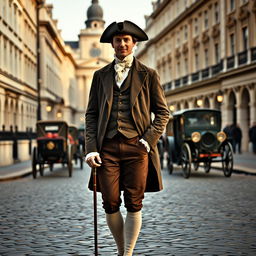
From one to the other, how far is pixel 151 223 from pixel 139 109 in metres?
3.59

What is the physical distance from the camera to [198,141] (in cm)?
1764

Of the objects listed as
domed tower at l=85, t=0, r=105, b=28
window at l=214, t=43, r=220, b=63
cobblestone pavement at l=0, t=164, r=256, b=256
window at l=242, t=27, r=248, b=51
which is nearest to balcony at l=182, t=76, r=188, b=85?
window at l=214, t=43, r=220, b=63

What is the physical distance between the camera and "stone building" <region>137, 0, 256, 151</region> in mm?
37000

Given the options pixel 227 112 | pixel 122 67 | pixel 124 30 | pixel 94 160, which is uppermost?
pixel 227 112

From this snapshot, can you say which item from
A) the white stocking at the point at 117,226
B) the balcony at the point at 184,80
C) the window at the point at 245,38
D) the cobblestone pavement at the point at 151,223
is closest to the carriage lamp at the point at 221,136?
the cobblestone pavement at the point at 151,223

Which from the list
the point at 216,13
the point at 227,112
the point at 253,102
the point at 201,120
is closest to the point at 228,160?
the point at 201,120

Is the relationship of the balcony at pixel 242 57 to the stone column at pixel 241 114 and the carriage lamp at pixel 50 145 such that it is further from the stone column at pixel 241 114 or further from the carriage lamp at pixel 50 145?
the carriage lamp at pixel 50 145

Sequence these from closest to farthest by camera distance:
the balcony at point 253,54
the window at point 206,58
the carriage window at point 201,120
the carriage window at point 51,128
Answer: the carriage window at point 201,120
the carriage window at point 51,128
the balcony at point 253,54
the window at point 206,58

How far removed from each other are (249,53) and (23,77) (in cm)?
1553

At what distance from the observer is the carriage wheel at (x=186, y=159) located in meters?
17.0

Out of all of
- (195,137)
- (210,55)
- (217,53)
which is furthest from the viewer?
(210,55)

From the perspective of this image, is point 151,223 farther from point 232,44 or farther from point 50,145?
point 232,44

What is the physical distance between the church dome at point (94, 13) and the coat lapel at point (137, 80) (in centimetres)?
13333

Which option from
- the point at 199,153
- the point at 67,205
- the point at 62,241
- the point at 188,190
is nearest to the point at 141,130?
the point at 62,241
